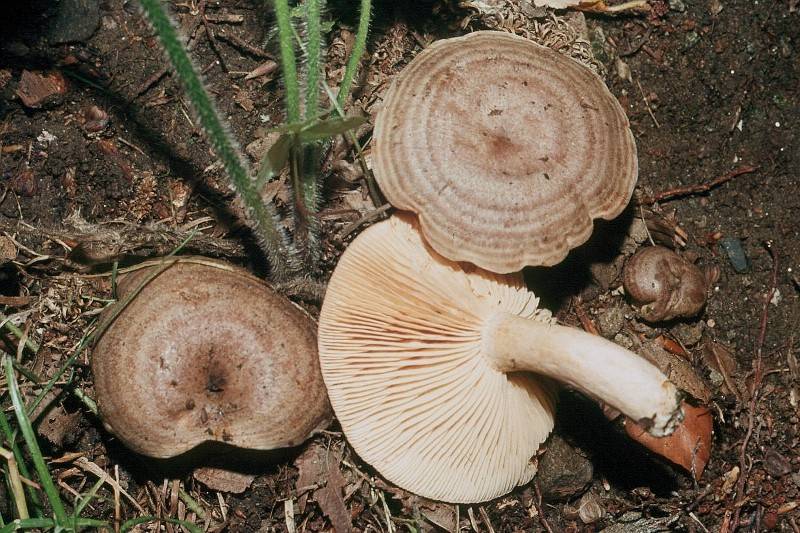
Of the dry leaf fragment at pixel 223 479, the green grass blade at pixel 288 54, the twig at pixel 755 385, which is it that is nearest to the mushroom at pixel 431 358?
the dry leaf fragment at pixel 223 479

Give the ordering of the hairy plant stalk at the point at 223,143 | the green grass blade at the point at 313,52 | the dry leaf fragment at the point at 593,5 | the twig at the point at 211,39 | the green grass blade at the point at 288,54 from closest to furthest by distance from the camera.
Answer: the hairy plant stalk at the point at 223,143, the green grass blade at the point at 288,54, the green grass blade at the point at 313,52, the twig at the point at 211,39, the dry leaf fragment at the point at 593,5

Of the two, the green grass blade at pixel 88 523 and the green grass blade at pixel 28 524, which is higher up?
the green grass blade at pixel 28 524

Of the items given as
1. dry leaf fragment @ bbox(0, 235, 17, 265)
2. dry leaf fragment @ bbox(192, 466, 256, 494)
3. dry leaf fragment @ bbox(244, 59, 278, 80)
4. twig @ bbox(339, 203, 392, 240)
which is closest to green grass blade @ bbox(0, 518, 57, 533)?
dry leaf fragment @ bbox(192, 466, 256, 494)

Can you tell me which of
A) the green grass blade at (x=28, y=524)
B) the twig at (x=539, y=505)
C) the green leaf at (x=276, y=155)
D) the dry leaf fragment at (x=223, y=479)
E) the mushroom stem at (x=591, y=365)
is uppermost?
the green leaf at (x=276, y=155)

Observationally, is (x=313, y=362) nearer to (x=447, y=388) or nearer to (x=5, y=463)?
(x=447, y=388)

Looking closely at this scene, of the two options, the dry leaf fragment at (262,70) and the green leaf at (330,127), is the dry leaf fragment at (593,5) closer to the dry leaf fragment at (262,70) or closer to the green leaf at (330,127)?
the dry leaf fragment at (262,70)

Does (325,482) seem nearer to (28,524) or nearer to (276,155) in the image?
(28,524)
